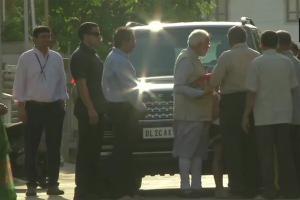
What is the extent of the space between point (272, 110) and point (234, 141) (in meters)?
0.59

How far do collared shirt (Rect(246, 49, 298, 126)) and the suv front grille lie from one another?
118cm

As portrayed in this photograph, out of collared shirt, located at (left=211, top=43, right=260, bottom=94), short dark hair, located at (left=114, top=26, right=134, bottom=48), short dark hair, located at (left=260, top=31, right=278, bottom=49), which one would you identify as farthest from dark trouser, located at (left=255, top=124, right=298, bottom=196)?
short dark hair, located at (left=114, top=26, right=134, bottom=48)

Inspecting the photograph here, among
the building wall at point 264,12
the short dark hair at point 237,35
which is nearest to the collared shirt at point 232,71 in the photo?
the short dark hair at point 237,35

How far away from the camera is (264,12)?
8162cm

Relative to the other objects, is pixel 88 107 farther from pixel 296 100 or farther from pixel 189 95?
pixel 296 100

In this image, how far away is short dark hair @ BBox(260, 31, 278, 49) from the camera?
13.4m

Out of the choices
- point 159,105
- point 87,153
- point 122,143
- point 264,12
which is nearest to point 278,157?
point 159,105

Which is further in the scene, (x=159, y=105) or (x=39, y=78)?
(x=39, y=78)

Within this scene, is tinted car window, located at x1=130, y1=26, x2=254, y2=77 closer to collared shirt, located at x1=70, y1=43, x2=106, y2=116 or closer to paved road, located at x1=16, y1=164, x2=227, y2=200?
paved road, located at x1=16, y1=164, x2=227, y2=200

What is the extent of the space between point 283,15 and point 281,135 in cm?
6874

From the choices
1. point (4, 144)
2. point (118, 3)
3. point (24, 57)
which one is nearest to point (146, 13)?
point (118, 3)

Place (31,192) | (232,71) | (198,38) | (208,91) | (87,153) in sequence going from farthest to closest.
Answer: (31,192) < (198,38) < (208,91) < (232,71) < (87,153)

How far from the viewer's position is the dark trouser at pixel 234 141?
44.4ft

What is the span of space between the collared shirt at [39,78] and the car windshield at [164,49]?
3.48ft
